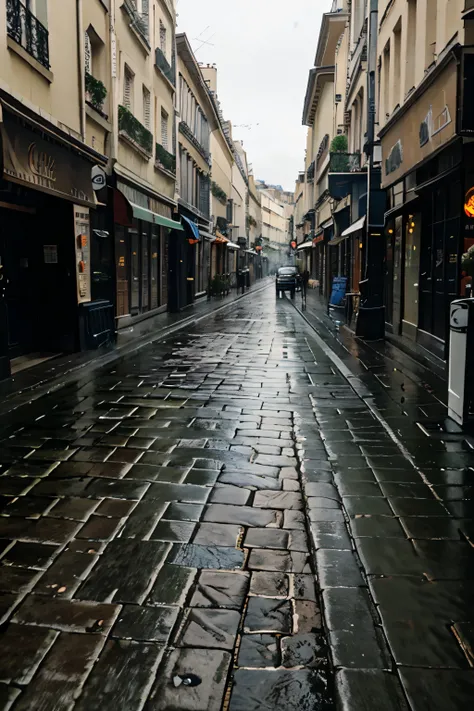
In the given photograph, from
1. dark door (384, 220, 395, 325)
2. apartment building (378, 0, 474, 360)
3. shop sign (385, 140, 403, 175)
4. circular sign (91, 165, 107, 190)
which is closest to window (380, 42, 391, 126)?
apartment building (378, 0, 474, 360)

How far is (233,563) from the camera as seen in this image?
3674 millimetres

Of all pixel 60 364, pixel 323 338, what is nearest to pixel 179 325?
pixel 323 338

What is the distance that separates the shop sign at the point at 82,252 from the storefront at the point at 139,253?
2.48 meters

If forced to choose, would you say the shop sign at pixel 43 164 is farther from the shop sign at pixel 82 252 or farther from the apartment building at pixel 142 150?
the apartment building at pixel 142 150

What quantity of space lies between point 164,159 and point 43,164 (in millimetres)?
12829

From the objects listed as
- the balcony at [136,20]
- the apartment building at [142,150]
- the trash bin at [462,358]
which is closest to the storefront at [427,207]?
the trash bin at [462,358]

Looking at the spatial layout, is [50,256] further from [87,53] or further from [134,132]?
[134,132]

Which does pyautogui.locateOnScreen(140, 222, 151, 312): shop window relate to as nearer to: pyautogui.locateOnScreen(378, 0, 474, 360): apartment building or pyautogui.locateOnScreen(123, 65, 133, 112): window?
pyautogui.locateOnScreen(123, 65, 133, 112): window

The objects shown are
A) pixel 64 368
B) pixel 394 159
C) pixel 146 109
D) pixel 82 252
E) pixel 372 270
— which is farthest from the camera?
pixel 146 109

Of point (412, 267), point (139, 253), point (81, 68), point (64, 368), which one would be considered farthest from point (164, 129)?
point (64, 368)

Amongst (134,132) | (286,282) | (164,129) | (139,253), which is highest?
(164,129)

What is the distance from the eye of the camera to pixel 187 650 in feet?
9.29

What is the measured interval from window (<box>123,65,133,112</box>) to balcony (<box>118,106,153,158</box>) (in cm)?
57

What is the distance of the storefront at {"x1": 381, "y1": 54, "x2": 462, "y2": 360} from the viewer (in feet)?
33.6
